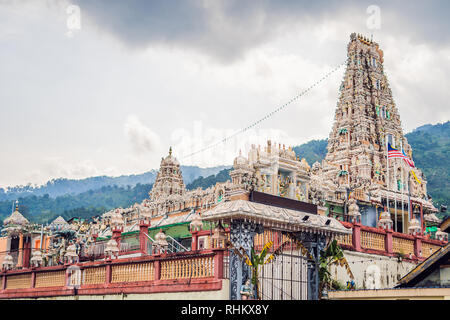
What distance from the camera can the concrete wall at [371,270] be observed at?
20.6m

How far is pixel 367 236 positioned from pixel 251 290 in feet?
26.9

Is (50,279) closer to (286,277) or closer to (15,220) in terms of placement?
(15,220)

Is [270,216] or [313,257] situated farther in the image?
[313,257]

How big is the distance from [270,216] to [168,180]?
4629cm

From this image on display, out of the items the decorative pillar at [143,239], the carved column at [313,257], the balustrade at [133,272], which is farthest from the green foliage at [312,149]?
the carved column at [313,257]

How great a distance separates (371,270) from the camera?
21969 mm

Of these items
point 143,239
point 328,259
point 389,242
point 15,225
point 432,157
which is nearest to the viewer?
point 328,259

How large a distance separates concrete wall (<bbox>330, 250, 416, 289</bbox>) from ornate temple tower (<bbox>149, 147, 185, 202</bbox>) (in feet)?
131

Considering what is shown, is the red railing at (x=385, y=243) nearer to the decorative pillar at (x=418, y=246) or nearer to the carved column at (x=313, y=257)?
the decorative pillar at (x=418, y=246)

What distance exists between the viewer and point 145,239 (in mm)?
24641

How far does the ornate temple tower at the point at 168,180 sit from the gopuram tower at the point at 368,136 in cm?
1847

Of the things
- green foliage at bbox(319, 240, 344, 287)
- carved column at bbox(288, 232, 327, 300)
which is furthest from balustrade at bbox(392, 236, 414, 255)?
carved column at bbox(288, 232, 327, 300)

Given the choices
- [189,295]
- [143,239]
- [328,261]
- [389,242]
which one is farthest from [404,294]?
[143,239]
